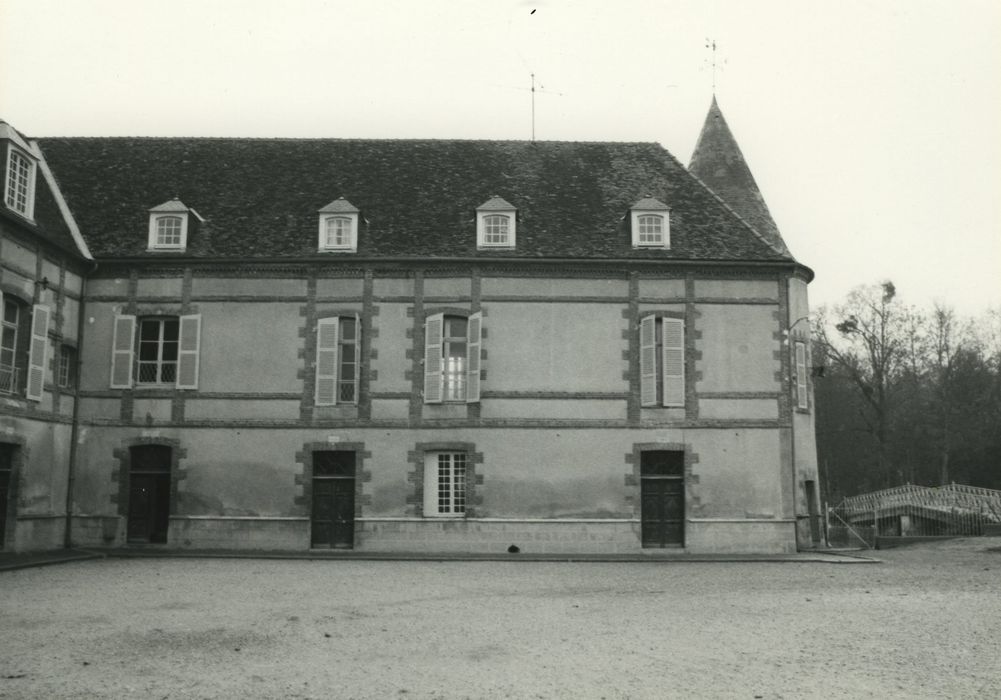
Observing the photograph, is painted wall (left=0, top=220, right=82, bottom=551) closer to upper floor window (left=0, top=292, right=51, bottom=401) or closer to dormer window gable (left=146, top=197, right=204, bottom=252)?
upper floor window (left=0, top=292, right=51, bottom=401)

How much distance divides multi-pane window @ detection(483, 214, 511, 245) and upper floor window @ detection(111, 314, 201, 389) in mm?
7132

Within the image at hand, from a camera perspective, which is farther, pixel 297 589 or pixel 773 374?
pixel 773 374

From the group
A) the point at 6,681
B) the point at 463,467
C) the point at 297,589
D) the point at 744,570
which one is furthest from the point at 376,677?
the point at 463,467

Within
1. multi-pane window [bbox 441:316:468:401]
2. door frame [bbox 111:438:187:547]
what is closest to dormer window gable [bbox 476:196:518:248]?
multi-pane window [bbox 441:316:468:401]

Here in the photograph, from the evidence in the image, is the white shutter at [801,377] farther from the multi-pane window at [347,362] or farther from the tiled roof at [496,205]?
the multi-pane window at [347,362]

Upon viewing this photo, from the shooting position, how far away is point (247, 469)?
22656 millimetres

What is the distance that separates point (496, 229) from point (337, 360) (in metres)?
4.97

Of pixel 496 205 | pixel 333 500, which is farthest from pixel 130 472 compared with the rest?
pixel 496 205

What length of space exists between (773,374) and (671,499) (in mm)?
3845

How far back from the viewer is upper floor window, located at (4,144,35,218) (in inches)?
798

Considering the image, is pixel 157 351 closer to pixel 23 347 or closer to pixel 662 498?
pixel 23 347

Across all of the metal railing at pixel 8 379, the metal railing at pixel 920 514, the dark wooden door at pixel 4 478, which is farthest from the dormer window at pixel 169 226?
the metal railing at pixel 920 514

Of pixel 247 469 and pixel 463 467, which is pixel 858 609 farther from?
pixel 247 469

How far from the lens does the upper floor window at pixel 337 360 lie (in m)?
22.8
